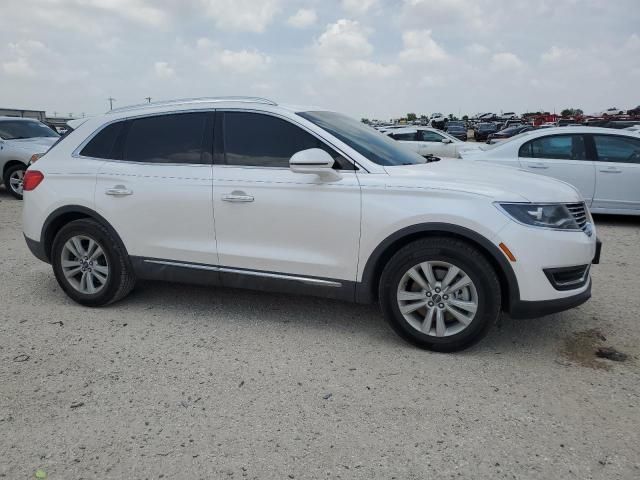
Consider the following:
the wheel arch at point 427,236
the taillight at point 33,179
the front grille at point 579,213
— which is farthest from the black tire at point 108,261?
the front grille at point 579,213

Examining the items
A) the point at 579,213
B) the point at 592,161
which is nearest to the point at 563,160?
the point at 592,161

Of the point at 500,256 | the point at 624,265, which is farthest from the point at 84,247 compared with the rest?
the point at 624,265

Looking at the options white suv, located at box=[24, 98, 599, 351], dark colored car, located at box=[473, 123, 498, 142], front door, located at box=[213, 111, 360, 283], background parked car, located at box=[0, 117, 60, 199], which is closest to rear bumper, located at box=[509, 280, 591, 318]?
white suv, located at box=[24, 98, 599, 351]

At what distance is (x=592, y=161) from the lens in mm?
8156

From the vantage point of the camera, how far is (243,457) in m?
2.55

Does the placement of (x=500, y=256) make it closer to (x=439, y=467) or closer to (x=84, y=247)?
(x=439, y=467)

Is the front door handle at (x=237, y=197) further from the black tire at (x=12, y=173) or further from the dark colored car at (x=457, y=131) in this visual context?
the dark colored car at (x=457, y=131)

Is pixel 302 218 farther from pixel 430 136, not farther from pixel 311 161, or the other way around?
pixel 430 136

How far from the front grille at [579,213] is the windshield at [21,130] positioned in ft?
36.8

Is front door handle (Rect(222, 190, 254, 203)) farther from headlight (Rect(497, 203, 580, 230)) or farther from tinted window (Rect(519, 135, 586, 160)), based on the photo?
tinted window (Rect(519, 135, 586, 160))

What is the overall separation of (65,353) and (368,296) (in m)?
2.16

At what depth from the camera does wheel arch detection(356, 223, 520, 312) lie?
11.2 ft

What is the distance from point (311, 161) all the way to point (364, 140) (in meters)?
0.76

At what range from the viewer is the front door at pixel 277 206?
3736 millimetres
